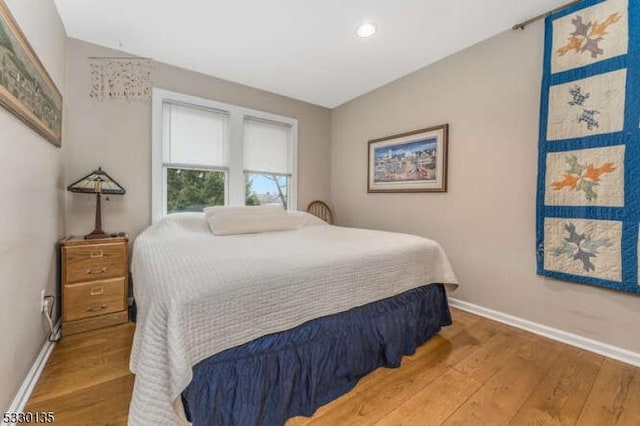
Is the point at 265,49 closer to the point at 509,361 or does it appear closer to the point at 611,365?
the point at 509,361

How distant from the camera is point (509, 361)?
5.72 feet

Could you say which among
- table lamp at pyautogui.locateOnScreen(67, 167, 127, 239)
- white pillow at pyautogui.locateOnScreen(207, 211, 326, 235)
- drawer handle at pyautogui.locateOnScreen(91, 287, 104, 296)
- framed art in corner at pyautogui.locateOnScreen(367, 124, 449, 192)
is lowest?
drawer handle at pyautogui.locateOnScreen(91, 287, 104, 296)

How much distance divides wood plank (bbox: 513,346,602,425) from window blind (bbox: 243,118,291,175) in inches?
122

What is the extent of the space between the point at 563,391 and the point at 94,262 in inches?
123

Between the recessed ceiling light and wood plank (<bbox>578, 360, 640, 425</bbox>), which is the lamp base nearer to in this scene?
the recessed ceiling light

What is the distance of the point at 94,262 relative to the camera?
209 centimetres

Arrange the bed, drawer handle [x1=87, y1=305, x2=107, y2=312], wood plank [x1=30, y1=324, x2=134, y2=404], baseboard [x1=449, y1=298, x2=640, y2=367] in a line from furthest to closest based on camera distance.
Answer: drawer handle [x1=87, y1=305, x2=107, y2=312] < baseboard [x1=449, y1=298, x2=640, y2=367] < wood plank [x1=30, y1=324, x2=134, y2=404] < the bed

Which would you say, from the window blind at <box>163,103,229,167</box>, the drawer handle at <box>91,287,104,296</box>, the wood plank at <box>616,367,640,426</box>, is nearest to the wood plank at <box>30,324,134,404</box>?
the drawer handle at <box>91,287,104,296</box>

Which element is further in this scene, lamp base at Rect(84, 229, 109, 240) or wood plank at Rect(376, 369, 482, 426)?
lamp base at Rect(84, 229, 109, 240)

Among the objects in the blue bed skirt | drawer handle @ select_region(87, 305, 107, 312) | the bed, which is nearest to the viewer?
the bed

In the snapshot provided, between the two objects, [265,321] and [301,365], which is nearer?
[265,321]

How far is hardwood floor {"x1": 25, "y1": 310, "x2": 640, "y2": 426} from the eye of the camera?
1.28 metres

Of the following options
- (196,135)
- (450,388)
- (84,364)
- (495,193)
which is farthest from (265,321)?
(196,135)

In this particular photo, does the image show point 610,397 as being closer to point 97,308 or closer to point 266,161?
point 97,308
